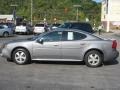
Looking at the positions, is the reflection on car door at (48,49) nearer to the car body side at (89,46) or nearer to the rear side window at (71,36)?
the car body side at (89,46)

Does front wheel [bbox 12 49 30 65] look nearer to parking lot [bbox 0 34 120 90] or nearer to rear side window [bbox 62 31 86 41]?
parking lot [bbox 0 34 120 90]

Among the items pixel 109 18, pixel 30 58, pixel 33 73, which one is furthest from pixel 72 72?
pixel 109 18

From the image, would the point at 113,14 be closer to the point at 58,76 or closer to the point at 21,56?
the point at 21,56

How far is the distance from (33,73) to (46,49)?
205 cm

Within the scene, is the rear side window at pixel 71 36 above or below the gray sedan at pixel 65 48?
above

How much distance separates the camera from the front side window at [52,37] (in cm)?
1422

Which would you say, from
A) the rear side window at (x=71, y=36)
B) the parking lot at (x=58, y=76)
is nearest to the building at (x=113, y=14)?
the parking lot at (x=58, y=76)

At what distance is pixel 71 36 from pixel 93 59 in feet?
3.94

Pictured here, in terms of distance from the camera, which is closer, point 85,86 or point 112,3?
point 85,86

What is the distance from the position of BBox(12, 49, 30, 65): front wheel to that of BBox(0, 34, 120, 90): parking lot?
0.23 metres

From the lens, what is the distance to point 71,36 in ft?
46.8

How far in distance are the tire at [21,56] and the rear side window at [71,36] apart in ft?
4.98

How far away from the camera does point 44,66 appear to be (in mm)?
13992

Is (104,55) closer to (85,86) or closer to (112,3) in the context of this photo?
(85,86)
